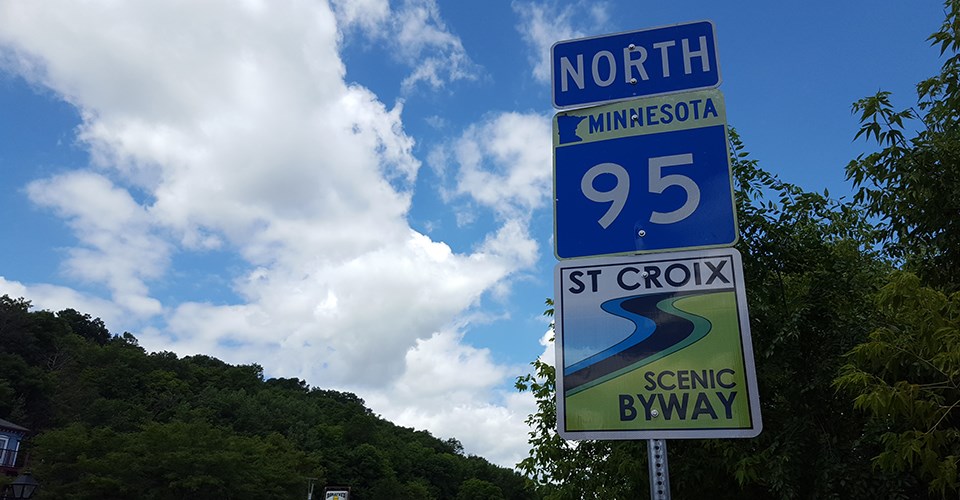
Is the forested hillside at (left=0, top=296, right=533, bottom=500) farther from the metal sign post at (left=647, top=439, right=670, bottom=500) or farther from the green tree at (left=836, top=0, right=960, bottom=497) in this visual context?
the metal sign post at (left=647, top=439, right=670, bottom=500)

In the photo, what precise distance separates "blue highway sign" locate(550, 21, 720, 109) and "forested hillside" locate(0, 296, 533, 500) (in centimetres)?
3690

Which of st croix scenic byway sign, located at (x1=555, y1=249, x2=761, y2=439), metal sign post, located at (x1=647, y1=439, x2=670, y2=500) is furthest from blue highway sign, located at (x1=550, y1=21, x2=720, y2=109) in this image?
metal sign post, located at (x1=647, y1=439, x2=670, y2=500)

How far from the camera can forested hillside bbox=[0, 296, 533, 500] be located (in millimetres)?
35281

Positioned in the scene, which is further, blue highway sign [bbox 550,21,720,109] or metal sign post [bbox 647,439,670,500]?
blue highway sign [bbox 550,21,720,109]

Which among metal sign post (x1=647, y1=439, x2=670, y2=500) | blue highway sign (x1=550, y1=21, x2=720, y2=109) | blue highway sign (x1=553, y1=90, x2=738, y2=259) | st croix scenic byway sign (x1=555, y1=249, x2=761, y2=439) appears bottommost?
metal sign post (x1=647, y1=439, x2=670, y2=500)

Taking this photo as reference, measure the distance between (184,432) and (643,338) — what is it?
41.1 metres

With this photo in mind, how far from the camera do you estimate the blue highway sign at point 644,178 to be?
2.07 meters

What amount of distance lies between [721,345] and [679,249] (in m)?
0.33

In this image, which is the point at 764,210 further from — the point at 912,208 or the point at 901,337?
the point at 901,337

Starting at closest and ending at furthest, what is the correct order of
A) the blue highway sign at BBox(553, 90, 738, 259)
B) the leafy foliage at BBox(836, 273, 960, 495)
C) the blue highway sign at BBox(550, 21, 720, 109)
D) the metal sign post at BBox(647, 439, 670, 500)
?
the metal sign post at BBox(647, 439, 670, 500)
the blue highway sign at BBox(553, 90, 738, 259)
the blue highway sign at BBox(550, 21, 720, 109)
the leafy foliage at BBox(836, 273, 960, 495)

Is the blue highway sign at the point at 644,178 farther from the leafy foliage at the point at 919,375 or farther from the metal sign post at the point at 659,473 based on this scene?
the leafy foliage at the point at 919,375

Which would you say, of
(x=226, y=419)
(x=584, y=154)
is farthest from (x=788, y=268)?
(x=226, y=419)

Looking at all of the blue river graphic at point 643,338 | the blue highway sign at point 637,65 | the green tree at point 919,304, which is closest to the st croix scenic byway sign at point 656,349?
the blue river graphic at point 643,338

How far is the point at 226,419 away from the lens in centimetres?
6159
